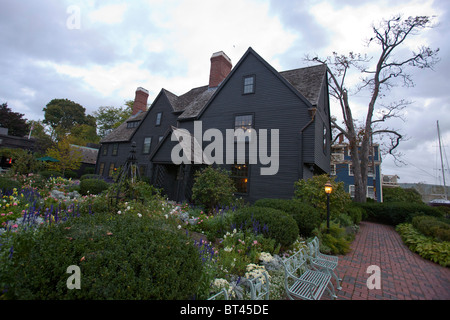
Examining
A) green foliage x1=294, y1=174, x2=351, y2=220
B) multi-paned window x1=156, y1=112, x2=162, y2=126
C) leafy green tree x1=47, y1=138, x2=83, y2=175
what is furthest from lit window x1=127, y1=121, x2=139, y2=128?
green foliage x1=294, y1=174, x2=351, y2=220

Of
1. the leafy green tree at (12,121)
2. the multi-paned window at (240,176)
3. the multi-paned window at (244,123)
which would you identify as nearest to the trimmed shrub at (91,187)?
the multi-paned window at (240,176)

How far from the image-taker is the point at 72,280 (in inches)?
71.9

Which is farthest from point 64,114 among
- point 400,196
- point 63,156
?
point 400,196

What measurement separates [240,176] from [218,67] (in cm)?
1070

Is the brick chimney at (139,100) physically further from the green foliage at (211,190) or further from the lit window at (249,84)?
the green foliage at (211,190)

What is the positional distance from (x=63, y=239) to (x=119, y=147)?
25.4m

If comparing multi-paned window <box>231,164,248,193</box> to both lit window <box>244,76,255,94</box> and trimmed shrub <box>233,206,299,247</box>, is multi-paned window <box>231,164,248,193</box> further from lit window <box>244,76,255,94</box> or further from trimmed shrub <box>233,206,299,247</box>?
trimmed shrub <box>233,206,299,247</box>

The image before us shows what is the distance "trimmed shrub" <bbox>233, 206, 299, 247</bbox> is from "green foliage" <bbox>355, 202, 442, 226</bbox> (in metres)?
11.6

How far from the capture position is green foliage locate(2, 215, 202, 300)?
180cm

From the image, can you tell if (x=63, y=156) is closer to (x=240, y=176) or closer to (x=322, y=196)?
(x=240, y=176)

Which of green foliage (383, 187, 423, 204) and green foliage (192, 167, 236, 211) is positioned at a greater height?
green foliage (192, 167, 236, 211)

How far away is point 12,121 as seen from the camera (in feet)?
131

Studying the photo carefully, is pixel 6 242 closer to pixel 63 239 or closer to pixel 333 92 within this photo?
pixel 63 239
